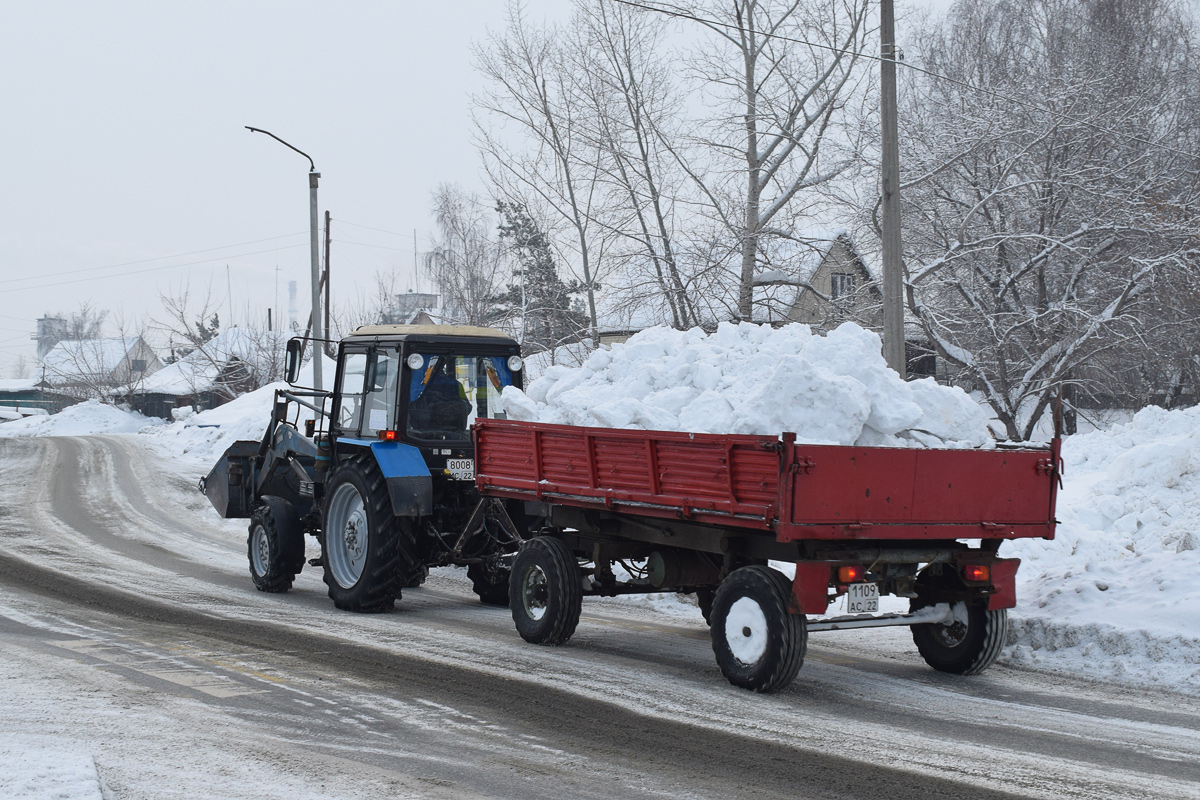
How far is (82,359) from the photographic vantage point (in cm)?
6266

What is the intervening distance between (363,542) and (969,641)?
17.4 ft

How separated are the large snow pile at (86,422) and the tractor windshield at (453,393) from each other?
39.8 metres

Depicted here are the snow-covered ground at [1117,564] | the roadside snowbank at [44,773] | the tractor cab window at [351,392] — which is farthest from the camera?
the tractor cab window at [351,392]

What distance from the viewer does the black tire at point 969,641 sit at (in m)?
7.51

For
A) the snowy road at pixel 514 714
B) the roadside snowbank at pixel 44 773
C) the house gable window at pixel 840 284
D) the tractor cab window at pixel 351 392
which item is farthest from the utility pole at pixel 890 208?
the roadside snowbank at pixel 44 773

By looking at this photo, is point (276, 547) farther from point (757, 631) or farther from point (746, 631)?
point (757, 631)

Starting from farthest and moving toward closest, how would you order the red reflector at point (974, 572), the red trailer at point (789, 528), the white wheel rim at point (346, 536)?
the white wheel rim at point (346, 536) → the red reflector at point (974, 572) → the red trailer at point (789, 528)

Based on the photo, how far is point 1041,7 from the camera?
35.9 m

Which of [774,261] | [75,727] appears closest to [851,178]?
[774,261]

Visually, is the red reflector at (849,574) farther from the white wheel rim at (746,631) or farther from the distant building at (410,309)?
the distant building at (410,309)

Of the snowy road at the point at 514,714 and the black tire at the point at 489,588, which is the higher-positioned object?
the black tire at the point at 489,588

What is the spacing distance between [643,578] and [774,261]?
1231cm

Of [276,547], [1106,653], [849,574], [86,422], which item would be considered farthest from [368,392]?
[86,422]

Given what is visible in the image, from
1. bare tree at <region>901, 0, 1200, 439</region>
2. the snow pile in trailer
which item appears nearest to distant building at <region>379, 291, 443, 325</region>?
bare tree at <region>901, 0, 1200, 439</region>
